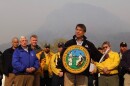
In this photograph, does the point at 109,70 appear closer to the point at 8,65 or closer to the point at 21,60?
the point at 21,60

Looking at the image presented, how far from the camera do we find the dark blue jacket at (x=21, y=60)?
1123cm

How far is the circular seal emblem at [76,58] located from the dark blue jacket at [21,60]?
2.00m

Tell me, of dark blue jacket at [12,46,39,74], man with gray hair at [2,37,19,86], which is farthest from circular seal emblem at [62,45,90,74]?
man with gray hair at [2,37,19,86]

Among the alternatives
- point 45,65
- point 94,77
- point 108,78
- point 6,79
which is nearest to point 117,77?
point 108,78

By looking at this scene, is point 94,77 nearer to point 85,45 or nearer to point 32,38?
point 32,38

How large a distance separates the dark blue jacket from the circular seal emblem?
6.55ft

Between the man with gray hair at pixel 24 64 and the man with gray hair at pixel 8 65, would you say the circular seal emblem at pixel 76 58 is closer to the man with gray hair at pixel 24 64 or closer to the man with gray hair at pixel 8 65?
the man with gray hair at pixel 24 64

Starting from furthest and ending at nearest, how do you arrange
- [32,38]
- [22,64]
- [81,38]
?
[32,38] → [22,64] → [81,38]

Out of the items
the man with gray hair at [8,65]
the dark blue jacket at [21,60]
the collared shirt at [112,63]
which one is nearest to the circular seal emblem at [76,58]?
the dark blue jacket at [21,60]

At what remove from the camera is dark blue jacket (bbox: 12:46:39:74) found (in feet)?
36.8

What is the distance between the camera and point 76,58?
31.5 feet

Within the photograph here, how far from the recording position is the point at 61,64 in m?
9.70

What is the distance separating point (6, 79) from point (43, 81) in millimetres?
1539

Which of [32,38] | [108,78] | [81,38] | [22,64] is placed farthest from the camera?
[32,38]
